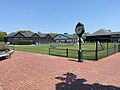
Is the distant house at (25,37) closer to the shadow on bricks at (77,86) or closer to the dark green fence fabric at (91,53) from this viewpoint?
the dark green fence fabric at (91,53)

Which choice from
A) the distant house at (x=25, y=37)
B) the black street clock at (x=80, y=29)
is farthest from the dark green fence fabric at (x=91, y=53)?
the distant house at (x=25, y=37)

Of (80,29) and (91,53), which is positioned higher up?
(80,29)

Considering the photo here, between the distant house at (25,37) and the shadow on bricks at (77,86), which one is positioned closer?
the shadow on bricks at (77,86)

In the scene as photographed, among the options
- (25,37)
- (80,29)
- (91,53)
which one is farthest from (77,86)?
(25,37)

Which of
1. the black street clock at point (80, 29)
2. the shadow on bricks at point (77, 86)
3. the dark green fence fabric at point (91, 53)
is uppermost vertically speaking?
the black street clock at point (80, 29)

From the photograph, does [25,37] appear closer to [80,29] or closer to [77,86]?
[80,29]

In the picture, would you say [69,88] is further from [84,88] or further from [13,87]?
[13,87]

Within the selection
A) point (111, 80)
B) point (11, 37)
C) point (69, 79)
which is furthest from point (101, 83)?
point (11, 37)

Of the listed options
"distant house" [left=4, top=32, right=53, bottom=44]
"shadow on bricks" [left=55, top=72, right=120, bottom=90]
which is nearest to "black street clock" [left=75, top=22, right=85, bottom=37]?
"shadow on bricks" [left=55, top=72, right=120, bottom=90]

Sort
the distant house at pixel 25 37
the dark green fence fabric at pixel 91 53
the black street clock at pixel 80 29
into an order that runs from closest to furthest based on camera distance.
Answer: the black street clock at pixel 80 29
the dark green fence fabric at pixel 91 53
the distant house at pixel 25 37

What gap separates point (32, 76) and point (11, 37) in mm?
73319

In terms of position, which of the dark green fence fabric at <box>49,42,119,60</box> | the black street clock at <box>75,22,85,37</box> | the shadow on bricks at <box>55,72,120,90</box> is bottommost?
the shadow on bricks at <box>55,72,120,90</box>

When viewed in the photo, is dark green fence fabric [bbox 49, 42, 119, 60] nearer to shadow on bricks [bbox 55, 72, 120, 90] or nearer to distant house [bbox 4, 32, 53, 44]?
shadow on bricks [bbox 55, 72, 120, 90]

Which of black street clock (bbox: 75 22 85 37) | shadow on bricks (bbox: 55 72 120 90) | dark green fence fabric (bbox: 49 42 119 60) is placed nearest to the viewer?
shadow on bricks (bbox: 55 72 120 90)
